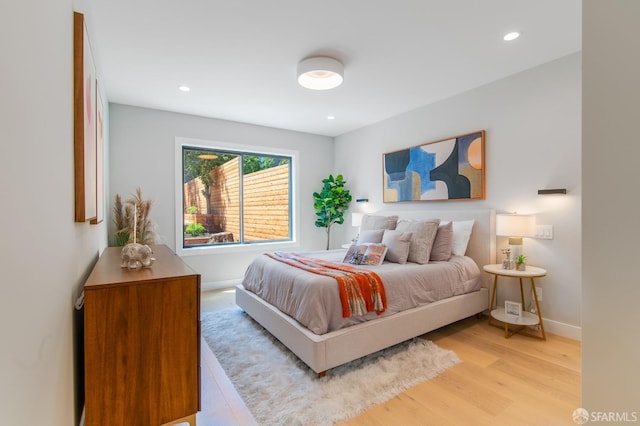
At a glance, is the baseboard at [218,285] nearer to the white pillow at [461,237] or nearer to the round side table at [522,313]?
the white pillow at [461,237]

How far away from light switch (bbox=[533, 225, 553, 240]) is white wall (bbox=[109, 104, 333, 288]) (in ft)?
12.6

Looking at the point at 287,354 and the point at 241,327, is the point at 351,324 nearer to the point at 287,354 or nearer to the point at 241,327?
the point at 287,354

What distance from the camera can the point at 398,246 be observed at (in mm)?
3176

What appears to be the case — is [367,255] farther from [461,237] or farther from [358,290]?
[461,237]

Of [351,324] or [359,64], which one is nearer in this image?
[351,324]

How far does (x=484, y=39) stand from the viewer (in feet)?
8.20

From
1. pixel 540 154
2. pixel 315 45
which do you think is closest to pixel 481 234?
pixel 540 154

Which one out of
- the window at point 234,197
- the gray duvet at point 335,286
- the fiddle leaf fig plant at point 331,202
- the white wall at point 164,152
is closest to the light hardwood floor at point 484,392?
the gray duvet at point 335,286

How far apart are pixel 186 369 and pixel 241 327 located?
1.64m
